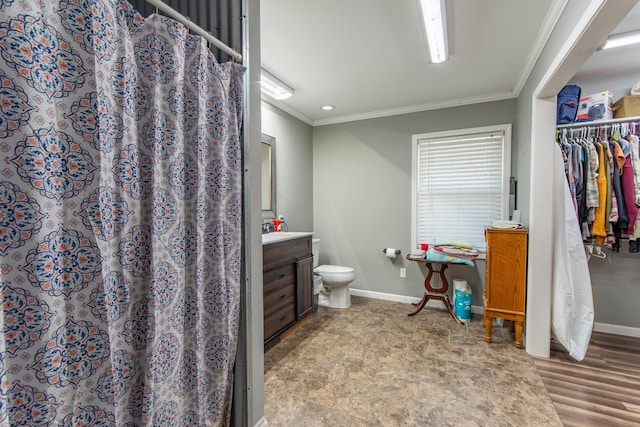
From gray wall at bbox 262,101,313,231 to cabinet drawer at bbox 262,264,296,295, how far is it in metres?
0.95

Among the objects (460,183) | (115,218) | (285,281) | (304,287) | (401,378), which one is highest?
(460,183)

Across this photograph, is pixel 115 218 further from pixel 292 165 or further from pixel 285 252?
pixel 292 165

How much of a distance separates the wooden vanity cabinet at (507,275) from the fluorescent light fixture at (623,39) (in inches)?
57.6

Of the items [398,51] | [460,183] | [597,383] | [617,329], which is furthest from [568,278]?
[398,51]

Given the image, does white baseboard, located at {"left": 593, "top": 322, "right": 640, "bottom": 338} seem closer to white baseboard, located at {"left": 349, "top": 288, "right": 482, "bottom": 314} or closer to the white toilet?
white baseboard, located at {"left": 349, "top": 288, "right": 482, "bottom": 314}

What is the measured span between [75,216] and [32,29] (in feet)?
1.60

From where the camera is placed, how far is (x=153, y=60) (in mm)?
1008

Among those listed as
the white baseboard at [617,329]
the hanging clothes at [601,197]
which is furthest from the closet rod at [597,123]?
the white baseboard at [617,329]

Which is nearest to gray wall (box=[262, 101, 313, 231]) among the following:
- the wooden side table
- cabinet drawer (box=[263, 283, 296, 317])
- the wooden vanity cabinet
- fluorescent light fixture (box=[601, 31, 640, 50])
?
cabinet drawer (box=[263, 283, 296, 317])

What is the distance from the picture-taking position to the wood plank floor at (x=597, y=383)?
5.18ft

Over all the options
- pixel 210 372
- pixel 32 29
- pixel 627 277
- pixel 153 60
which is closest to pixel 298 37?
pixel 153 60

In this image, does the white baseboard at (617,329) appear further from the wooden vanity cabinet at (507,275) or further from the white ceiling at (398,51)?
the white ceiling at (398,51)

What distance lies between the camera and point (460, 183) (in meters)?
3.26

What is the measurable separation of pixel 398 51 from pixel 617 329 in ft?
10.6
